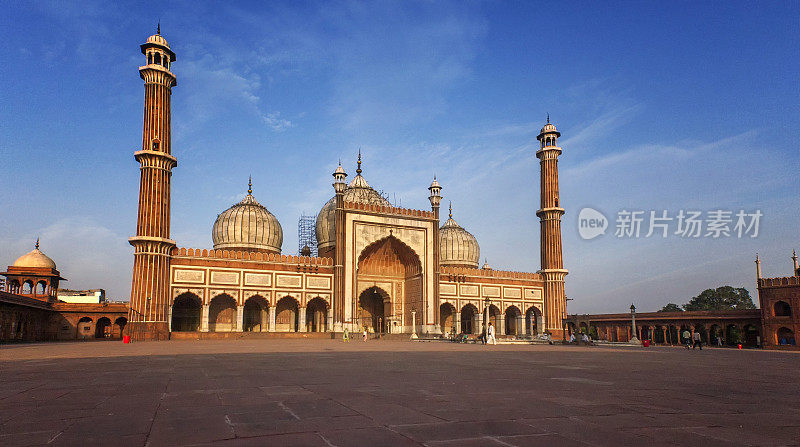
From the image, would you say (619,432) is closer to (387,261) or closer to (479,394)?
(479,394)

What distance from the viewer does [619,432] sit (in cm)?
415

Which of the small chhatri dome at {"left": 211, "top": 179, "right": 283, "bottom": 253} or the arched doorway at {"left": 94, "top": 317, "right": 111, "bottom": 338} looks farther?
the small chhatri dome at {"left": 211, "top": 179, "right": 283, "bottom": 253}

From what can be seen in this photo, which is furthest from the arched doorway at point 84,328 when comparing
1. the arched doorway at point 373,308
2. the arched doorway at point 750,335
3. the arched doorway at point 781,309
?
the arched doorway at point 750,335

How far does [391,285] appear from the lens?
4397 cm

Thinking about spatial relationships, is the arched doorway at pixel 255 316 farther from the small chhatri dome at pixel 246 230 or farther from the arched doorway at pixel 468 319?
the arched doorway at pixel 468 319

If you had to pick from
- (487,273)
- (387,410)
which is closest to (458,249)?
(487,273)

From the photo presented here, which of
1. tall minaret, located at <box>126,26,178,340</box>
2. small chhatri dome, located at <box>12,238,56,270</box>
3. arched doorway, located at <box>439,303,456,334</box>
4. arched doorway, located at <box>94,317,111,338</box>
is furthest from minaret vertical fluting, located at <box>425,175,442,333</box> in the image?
small chhatri dome, located at <box>12,238,56,270</box>

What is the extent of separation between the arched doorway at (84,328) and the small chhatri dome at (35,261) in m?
6.45

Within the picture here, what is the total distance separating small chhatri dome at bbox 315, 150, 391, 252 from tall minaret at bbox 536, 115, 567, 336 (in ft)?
46.2

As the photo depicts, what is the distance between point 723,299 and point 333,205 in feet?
154

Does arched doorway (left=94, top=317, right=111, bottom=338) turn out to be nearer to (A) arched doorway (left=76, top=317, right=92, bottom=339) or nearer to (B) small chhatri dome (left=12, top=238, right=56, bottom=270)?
(A) arched doorway (left=76, top=317, right=92, bottom=339)

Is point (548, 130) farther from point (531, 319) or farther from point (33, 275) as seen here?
point (33, 275)

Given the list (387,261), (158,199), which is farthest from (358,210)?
(158,199)

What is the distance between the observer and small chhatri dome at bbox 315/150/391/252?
152 ft
